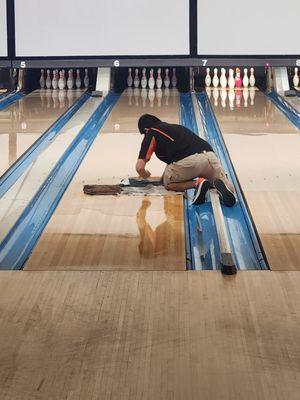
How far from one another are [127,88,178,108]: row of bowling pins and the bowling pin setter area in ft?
0.18

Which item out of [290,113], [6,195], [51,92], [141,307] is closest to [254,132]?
[290,113]

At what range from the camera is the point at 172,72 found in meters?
9.89

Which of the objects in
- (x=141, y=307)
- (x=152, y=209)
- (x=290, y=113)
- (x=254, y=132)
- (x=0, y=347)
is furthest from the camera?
(x=290, y=113)

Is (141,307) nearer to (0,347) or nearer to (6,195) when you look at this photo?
(0,347)

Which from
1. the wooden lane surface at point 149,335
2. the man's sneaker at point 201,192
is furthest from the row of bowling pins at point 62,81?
the wooden lane surface at point 149,335

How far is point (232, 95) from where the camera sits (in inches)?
363

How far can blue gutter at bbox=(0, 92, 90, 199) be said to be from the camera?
5305mm

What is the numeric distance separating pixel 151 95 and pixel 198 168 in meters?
4.39

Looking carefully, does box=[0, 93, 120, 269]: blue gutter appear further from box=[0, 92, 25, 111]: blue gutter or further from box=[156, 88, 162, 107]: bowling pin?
box=[0, 92, 25, 111]: blue gutter

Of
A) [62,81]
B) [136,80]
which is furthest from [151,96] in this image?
[62,81]
